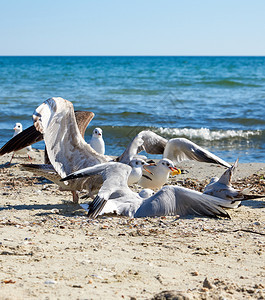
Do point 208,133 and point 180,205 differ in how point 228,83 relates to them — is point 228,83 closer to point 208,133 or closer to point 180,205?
point 208,133

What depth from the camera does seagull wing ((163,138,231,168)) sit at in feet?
21.6

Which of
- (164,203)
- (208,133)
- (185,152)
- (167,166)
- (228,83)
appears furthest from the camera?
(228,83)

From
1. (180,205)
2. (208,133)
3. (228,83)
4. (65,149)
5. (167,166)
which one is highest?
(65,149)

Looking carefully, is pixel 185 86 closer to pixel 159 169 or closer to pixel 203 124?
pixel 203 124

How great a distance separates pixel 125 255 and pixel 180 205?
1.45m

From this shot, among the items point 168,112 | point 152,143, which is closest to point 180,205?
point 152,143

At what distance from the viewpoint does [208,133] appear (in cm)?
1284

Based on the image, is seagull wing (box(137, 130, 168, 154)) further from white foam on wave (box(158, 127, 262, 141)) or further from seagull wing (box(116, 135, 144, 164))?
white foam on wave (box(158, 127, 262, 141))


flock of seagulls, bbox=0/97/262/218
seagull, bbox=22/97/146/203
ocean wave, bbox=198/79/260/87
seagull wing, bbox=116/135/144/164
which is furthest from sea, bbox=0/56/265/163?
seagull, bbox=22/97/146/203

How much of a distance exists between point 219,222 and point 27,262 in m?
2.19

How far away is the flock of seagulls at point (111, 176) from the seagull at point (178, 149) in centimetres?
2

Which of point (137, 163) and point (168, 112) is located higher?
point (137, 163)

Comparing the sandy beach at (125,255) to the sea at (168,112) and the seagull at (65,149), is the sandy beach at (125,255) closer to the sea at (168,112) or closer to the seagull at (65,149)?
the seagull at (65,149)

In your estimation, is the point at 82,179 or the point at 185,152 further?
the point at 185,152
